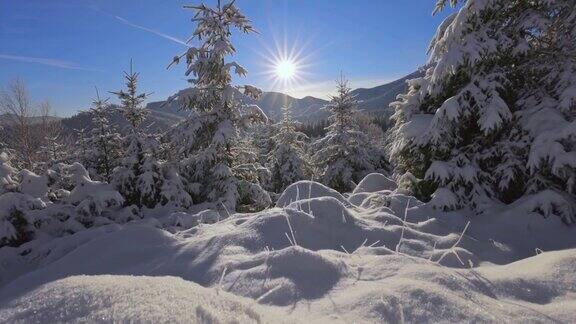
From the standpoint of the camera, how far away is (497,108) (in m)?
6.64

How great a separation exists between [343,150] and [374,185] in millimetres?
11988

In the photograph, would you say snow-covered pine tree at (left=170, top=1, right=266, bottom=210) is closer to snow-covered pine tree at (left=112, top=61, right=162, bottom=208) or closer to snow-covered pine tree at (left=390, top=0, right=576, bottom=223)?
snow-covered pine tree at (left=112, top=61, right=162, bottom=208)

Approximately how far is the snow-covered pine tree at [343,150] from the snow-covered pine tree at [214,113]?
7.78 m

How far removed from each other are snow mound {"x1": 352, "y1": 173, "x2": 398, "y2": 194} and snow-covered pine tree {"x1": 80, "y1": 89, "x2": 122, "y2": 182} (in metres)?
12.1

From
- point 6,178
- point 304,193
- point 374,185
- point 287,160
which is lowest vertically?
point 374,185

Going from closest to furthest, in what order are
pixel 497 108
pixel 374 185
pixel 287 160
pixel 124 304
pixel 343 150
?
pixel 124 304, pixel 497 108, pixel 374 185, pixel 343 150, pixel 287 160

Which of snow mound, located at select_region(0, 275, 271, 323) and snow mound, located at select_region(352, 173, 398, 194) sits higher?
snow mound, located at select_region(0, 275, 271, 323)

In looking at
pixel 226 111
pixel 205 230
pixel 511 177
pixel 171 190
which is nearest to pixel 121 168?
pixel 171 190

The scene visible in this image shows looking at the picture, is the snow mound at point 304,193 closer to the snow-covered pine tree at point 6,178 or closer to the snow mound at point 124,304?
the snow mound at point 124,304

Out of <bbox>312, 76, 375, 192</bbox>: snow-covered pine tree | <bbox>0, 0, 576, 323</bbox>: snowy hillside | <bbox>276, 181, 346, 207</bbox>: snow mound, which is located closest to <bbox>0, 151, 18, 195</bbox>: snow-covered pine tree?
<bbox>0, 0, 576, 323</bbox>: snowy hillside

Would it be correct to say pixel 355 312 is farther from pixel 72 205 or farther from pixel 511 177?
pixel 72 205

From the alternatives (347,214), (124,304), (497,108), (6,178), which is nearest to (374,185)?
(497,108)

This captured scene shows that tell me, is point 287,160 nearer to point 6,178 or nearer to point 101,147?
point 101,147

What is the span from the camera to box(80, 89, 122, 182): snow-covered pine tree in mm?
16391
